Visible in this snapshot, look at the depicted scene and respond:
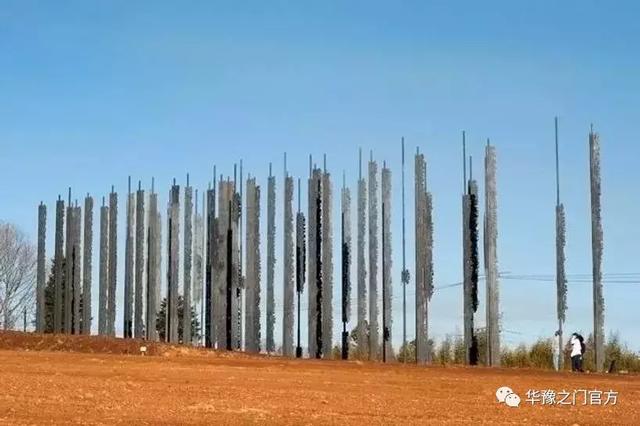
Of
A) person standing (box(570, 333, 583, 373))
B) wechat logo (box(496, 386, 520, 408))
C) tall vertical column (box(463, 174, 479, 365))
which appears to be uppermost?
tall vertical column (box(463, 174, 479, 365))

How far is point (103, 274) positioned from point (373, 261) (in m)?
9.91

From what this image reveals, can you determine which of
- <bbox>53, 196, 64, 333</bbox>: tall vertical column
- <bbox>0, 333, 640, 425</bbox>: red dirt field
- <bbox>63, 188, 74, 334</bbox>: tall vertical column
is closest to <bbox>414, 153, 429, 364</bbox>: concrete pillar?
<bbox>0, 333, 640, 425</bbox>: red dirt field

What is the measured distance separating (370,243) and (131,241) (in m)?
8.65

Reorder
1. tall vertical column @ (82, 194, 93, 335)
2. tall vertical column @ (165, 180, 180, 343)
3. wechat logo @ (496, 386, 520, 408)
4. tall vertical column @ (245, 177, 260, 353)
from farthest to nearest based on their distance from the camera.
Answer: tall vertical column @ (82, 194, 93, 335)
tall vertical column @ (165, 180, 180, 343)
tall vertical column @ (245, 177, 260, 353)
wechat logo @ (496, 386, 520, 408)

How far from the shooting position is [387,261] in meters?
22.7

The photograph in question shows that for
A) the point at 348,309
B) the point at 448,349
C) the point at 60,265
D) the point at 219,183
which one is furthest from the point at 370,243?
the point at 60,265

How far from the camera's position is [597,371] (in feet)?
72.3

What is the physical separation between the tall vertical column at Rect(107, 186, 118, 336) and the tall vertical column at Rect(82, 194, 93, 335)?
A: 1.03 meters

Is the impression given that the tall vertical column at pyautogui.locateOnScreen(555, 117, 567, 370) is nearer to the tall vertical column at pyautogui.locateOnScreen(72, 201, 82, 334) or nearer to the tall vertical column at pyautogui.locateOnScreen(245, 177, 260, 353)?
the tall vertical column at pyautogui.locateOnScreen(245, 177, 260, 353)

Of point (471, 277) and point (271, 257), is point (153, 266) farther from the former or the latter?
point (471, 277)

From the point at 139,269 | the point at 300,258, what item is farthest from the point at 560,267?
the point at 139,269

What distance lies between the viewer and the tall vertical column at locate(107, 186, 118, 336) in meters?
29.7

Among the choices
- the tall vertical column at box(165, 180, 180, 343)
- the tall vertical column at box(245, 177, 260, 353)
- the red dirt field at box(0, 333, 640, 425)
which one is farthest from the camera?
the tall vertical column at box(165, 180, 180, 343)

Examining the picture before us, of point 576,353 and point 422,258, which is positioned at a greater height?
point 422,258
